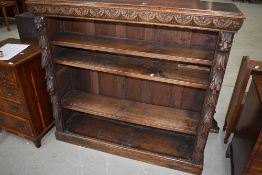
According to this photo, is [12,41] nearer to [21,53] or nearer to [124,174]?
[21,53]

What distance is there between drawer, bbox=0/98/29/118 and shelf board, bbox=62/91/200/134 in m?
0.30

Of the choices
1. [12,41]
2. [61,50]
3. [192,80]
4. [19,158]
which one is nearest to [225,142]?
[192,80]

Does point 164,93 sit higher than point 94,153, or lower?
higher

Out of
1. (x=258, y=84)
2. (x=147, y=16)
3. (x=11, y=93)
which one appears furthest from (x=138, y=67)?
(x=11, y=93)

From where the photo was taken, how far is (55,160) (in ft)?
6.29

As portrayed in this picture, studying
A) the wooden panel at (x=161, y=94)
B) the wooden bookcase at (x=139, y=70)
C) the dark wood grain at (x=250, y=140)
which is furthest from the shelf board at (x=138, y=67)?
the dark wood grain at (x=250, y=140)

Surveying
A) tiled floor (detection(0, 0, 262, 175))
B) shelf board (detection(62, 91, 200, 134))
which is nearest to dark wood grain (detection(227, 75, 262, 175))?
tiled floor (detection(0, 0, 262, 175))

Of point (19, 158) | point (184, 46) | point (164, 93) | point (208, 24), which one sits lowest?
point (19, 158)

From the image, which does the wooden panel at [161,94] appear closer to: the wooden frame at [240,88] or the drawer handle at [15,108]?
the wooden frame at [240,88]

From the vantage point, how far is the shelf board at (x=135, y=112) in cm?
172

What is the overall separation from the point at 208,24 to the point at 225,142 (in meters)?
1.28

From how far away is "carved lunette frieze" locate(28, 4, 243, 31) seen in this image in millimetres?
1173

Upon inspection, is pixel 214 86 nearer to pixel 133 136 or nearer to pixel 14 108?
pixel 133 136

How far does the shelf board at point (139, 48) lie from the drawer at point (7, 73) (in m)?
0.37
